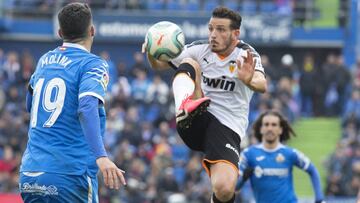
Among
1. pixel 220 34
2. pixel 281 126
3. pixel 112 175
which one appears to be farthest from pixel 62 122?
pixel 281 126

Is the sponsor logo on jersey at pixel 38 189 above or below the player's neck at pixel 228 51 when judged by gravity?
below

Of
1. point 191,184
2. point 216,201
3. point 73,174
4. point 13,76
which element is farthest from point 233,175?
point 13,76

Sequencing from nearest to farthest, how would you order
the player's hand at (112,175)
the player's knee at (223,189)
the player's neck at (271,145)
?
the player's hand at (112,175)
the player's knee at (223,189)
the player's neck at (271,145)

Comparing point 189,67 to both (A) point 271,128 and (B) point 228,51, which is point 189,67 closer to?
(B) point 228,51

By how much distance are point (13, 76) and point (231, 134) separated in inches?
599

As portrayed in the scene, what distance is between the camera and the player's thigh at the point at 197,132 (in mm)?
9292

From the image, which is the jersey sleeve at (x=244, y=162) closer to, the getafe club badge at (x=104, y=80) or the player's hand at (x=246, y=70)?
the player's hand at (x=246, y=70)

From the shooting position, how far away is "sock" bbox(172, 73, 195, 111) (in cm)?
879

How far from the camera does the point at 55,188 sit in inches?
275

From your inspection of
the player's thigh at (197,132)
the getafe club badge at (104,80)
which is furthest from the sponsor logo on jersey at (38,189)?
the player's thigh at (197,132)

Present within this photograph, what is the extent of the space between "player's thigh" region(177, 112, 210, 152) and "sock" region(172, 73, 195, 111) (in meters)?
0.43

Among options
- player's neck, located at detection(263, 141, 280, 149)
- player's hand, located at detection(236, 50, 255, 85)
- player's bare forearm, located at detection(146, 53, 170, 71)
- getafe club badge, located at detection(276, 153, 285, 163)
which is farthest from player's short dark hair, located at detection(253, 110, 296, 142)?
player's hand, located at detection(236, 50, 255, 85)

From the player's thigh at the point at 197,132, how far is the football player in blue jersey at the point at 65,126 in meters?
2.15

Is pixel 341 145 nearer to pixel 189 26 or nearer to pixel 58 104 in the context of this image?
pixel 189 26
